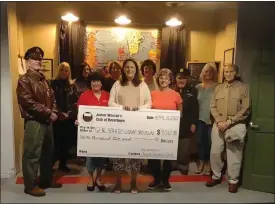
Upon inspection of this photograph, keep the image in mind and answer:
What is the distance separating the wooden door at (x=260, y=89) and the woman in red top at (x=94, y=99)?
1.25 metres

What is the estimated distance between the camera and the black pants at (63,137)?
2623mm

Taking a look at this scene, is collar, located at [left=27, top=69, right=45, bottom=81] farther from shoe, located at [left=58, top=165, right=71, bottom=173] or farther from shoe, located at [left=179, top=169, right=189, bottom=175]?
shoe, located at [left=179, top=169, right=189, bottom=175]

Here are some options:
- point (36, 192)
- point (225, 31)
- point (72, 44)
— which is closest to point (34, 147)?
point (36, 192)

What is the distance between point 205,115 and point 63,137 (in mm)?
1369

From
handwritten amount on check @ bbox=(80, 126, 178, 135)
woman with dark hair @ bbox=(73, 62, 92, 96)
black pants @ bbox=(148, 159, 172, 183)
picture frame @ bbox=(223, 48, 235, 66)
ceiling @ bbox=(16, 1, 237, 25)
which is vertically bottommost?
black pants @ bbox=(148, 159, 172, 183)

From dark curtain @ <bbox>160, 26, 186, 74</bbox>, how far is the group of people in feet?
0.41

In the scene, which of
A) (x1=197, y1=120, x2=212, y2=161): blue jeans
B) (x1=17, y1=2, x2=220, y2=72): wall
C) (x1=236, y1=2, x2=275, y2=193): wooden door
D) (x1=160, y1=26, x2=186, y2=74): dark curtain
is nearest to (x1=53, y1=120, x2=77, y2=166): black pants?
(x1=17, y1=2, x2=220, y2=72): wall

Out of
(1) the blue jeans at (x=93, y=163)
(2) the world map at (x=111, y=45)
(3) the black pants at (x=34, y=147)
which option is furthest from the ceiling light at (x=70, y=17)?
Result: (1) the blue jeans at (x=93, y=163)

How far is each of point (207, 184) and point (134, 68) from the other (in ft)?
4.05

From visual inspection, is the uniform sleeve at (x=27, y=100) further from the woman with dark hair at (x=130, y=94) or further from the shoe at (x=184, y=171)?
the shoe at (x=184, y=171)

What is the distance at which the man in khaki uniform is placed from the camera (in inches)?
92.1

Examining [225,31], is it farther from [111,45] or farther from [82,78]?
[82,78]

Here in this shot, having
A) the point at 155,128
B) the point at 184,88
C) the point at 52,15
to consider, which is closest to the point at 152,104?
the point at 155,128

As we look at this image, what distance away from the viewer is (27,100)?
2.10m
